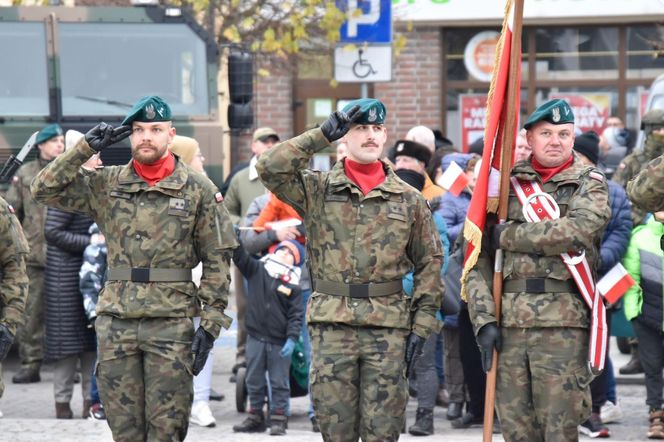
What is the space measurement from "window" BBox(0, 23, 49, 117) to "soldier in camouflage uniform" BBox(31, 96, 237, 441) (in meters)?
5.35

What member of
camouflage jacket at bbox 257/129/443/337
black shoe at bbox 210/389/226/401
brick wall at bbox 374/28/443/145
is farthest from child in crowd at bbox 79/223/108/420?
brick wall at bbox 374/28/443/145

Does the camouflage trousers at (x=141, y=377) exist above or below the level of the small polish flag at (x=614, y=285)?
below

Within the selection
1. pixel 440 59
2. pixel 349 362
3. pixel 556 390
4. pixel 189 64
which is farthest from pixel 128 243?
pixel 440 59

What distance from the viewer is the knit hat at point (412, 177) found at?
892cm

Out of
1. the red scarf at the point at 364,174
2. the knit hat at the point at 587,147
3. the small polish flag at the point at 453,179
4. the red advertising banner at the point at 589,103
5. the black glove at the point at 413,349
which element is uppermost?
the red advertising banner at the point at 589,103

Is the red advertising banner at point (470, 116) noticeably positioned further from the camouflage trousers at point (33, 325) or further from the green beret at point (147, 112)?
the green beret at point (147, 112)

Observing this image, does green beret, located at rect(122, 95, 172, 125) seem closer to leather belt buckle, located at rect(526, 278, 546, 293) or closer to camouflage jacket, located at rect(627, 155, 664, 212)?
leather belt buckle, located at rect(526, 278, 546, 293)

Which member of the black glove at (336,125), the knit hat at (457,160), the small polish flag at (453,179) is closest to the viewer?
the black glove at (336,125)

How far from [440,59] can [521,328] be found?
516 inches

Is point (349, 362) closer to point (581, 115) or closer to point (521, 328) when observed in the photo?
point (521, 328)

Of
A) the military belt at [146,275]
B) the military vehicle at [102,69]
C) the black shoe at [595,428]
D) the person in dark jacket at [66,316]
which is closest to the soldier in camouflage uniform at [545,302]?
the military belt at [146,275]

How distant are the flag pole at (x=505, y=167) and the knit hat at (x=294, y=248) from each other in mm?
2569

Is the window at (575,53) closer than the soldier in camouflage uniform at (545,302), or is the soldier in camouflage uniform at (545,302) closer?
the soldier in camouflage uniform at (545,302)

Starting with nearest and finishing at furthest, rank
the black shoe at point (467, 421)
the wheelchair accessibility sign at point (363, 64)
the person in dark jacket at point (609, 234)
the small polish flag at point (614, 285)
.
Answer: the small polish flag at point (614, 285) → the person in dark jacket at point (609, 234) → the black shoe at point (467, 421) → the wheelchair accessibility sign at point (363, 64)
